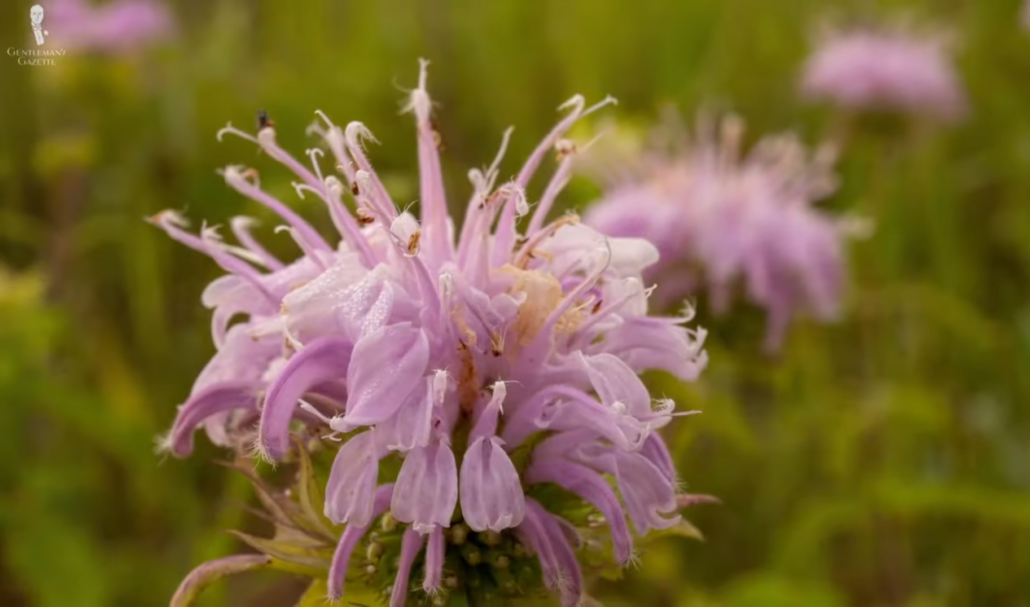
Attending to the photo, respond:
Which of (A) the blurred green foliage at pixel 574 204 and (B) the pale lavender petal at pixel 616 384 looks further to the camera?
(A) the blurred green foliage at pixel 574 204

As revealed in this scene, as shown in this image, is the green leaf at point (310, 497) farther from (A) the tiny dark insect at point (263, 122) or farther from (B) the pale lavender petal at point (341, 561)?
(A) the tiny dark insect at point (263, 122)

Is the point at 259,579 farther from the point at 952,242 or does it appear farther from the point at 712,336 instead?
the point at 952,242

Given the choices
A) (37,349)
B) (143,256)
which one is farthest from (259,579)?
(143,256)

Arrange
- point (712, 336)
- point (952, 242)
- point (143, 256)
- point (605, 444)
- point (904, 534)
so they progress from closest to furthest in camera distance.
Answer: point (605, 444) → point (712, 336) → point (904, 534) → point (143, 256) → point (952, 242)

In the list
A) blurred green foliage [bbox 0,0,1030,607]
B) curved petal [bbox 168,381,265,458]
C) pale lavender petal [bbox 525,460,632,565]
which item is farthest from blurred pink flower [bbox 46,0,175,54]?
pale lavender petal [bbox 525,460,632,565]

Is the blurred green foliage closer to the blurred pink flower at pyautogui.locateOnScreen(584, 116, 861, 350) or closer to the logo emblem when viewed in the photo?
the blurred pink flower at pyautogui.locateOnScreen(584, 116, 861, 350)

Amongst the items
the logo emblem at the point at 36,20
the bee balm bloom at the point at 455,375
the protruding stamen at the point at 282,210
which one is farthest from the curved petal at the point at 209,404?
the logo emblem at the point at 36,20
